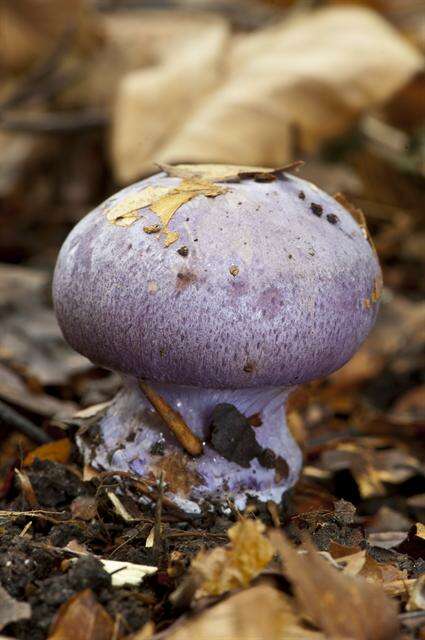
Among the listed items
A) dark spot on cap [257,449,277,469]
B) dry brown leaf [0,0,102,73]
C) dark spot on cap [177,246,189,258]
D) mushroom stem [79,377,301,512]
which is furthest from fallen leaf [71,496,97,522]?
dry brown leaf [0,0,102,73]

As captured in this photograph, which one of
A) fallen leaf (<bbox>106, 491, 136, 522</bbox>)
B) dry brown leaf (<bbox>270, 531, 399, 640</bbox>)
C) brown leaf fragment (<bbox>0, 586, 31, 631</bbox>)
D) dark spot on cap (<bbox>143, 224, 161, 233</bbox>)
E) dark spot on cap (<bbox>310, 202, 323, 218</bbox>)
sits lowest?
fallen leaf (<bbox>106, 491, 136, 522</bbox>)

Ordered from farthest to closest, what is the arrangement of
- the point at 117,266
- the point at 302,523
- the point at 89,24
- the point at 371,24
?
the point at 89,24, the point at 371,24, the point at 302,523, the point at 117,266

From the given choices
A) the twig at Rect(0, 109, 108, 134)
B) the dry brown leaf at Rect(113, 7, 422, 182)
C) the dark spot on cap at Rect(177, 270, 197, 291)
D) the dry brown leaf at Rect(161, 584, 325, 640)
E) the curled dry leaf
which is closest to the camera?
the dry brown leaf at Rect(161, 584, 325, 640)

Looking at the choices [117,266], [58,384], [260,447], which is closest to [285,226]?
[117,266]

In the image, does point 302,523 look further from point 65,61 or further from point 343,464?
point 65,61

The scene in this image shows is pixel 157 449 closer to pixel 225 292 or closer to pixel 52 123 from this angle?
pixel 225 292

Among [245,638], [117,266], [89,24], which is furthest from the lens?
[89,24]

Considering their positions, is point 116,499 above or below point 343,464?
above

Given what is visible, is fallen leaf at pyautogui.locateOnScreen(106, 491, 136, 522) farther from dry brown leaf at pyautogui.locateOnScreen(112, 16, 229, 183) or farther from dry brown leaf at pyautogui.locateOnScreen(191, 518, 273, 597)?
dry brown leaf at pyautogui.locateOnScreen(112, 16, 229, 183)
